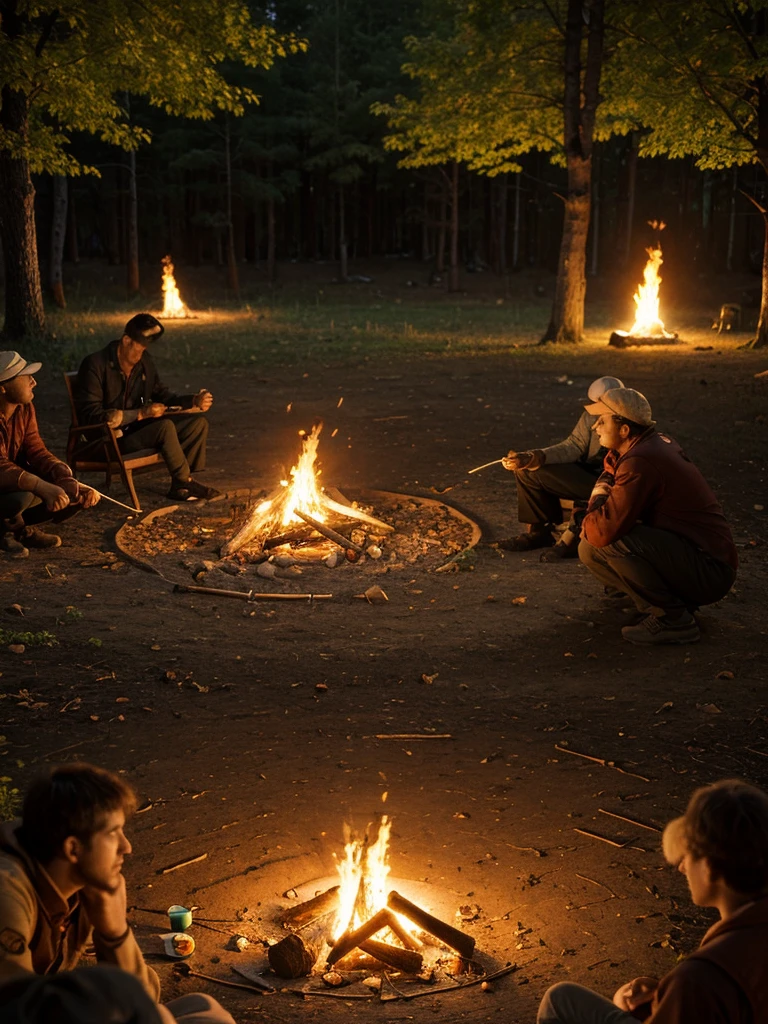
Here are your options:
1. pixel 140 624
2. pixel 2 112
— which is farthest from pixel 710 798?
pixel 2 112

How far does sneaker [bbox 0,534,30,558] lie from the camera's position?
29.0 ft

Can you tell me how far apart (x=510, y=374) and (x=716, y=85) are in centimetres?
743

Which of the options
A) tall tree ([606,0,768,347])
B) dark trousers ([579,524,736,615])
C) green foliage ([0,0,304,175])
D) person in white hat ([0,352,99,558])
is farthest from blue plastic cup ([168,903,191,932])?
tall tree ([606,0,768,347])

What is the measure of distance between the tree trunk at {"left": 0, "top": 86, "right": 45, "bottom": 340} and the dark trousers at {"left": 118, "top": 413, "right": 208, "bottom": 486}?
1131 cm

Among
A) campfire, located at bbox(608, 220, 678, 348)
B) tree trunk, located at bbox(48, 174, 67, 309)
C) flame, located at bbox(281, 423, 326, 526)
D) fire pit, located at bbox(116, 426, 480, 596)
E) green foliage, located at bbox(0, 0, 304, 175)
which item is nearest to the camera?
fire pit, located at bbox(116, 426, 480, 596)

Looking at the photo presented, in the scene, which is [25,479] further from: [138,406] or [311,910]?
[311,910]

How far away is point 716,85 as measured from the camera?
21188mm

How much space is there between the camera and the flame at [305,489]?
31.1ft

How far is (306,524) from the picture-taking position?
9.47 m

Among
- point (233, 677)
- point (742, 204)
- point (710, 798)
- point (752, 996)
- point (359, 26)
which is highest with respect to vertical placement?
point (359, 26)

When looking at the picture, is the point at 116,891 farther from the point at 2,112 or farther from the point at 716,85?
the point at 716,85

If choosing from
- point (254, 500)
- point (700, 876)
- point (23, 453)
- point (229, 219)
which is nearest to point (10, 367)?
point (23, 453)

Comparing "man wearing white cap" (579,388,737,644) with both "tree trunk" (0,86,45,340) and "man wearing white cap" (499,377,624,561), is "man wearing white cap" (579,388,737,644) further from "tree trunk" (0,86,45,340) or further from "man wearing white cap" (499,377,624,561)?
"tree trunk" (0,86,45,340)

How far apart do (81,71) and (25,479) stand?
46.6 feet
